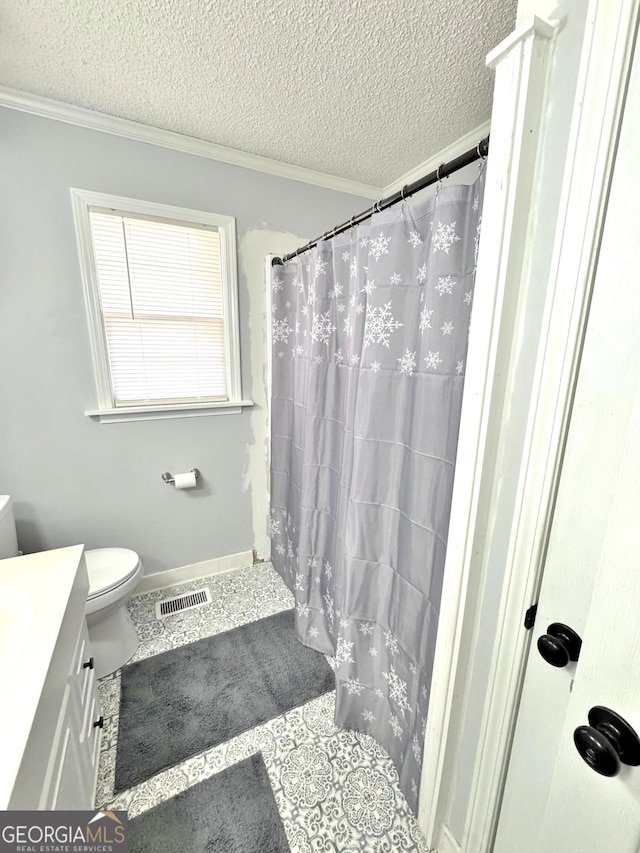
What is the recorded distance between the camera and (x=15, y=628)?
32.5 inches

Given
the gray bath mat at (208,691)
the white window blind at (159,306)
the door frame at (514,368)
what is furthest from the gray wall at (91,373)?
the door frame at (514,368)

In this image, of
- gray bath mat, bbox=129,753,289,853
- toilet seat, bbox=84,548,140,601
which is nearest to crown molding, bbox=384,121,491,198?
toilet seat, bbox=84,548,140,601

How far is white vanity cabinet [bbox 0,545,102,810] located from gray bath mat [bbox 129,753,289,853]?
225 millimetres

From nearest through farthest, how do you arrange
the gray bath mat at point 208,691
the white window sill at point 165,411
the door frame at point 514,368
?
the door frame at point 514,368 → the gray bath mat at point 208,691 → the white window sill at point 165,411

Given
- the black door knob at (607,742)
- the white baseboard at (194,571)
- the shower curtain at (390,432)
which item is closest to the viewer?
the black door knob at (607,742)

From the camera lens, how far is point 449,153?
1688 mm

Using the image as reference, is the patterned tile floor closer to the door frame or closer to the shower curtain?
the shower curtain

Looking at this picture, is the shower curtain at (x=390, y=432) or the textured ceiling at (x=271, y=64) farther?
the textured ceiling at (x=271, y=64)

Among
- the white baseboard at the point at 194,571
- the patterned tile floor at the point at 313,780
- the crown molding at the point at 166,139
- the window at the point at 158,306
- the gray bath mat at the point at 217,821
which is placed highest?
the crown molding at the point at 166,139

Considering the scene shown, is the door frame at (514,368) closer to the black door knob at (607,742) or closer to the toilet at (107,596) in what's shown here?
the black door knob at (607,742)

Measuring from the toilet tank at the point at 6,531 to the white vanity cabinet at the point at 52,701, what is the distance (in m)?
0.41

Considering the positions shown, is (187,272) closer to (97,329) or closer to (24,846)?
(97,329)

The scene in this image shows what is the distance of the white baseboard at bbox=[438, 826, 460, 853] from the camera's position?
0.93 metres

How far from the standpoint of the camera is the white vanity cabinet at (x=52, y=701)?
22.8 inches
